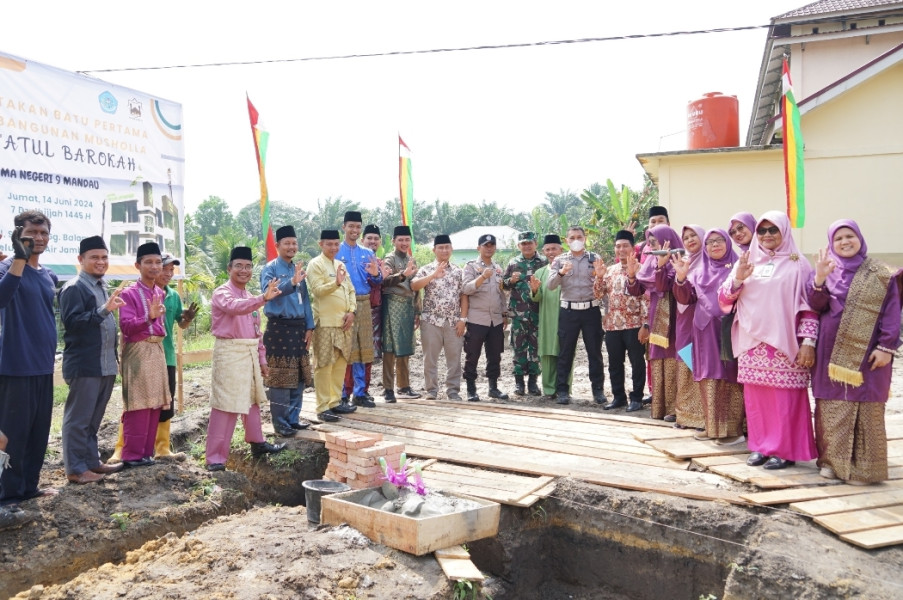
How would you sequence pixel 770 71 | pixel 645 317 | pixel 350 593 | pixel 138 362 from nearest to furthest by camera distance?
pixel 350 593, pixel 138 362, pixel 645 317, pixel 770 71

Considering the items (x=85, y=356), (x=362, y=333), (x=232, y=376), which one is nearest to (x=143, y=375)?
(x=85, y=356)

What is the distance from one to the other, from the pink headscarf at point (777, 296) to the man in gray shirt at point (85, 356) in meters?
4.41

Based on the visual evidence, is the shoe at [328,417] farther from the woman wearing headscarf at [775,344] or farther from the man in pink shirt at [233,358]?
the woman wearing headscarf at [775,344]

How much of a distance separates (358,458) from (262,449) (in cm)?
148

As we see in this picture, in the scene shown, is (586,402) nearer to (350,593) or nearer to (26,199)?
(350,593)

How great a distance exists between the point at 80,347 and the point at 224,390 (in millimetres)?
1037

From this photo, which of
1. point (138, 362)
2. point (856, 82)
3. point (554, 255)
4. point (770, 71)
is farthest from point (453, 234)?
point (138, 362)

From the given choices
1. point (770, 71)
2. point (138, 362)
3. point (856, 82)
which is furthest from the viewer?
point (770, 71)

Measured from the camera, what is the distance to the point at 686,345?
5656 millimetres

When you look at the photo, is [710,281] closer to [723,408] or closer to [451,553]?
[723,408]

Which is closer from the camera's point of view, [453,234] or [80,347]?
[80,347]

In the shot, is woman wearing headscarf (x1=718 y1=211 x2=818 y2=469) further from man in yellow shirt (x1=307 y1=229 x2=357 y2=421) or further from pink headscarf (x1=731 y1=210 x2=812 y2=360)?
man in yellow shirt (x1=307 y1=229 x2=357 y2=421)

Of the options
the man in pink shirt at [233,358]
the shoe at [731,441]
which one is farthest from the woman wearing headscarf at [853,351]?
the man in pink shirt at [233,358]

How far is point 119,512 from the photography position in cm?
433
